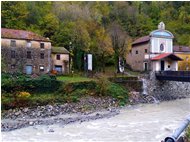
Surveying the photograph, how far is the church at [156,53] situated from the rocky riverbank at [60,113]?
12.3 m

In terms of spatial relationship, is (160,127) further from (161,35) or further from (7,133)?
(161,35)

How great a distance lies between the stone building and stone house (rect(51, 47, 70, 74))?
1030mm

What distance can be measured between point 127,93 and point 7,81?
10480 millimetres

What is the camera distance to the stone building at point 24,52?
28.4 meters

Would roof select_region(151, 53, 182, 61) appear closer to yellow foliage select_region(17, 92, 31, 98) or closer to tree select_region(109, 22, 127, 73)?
tree select_region(109, 22, 127, 73)

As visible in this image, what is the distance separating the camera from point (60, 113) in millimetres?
20953

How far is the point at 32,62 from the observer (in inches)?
1171

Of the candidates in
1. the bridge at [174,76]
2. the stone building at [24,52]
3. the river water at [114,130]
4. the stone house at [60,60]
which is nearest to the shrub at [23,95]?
the river water at [114,130]

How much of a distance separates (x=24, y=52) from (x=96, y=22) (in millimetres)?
13954

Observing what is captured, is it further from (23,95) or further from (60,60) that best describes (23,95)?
(60,60)

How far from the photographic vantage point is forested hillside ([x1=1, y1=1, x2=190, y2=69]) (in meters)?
33.5

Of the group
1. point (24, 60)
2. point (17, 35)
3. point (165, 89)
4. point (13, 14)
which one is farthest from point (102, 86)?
point (13, 14)

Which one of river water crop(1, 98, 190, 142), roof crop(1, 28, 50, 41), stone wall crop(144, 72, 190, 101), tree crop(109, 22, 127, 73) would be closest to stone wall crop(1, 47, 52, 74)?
roof crop(1, 28, 50, 41)

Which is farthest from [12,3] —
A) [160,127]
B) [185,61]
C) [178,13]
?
[178,13]
